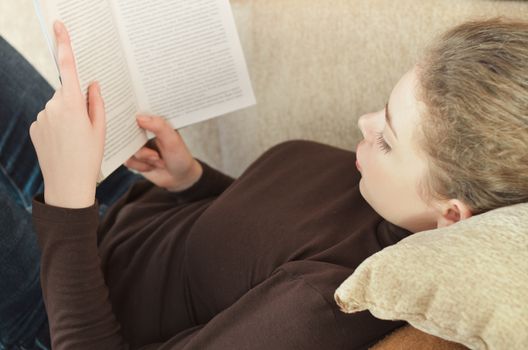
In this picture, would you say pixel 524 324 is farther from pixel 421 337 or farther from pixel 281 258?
pixel 281 258

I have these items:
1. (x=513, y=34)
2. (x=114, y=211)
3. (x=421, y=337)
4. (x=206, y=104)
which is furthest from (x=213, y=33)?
(x=421, y=337)

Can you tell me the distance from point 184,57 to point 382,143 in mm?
381

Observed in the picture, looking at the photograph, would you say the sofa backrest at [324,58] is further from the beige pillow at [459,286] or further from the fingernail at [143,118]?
the beige pillow at [459,286]

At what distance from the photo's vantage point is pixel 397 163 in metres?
0.78

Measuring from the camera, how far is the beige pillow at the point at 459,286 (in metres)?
0.56

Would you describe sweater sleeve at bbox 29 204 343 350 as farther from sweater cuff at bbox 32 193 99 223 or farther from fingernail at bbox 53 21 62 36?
fingernail at bbox 53 21 62 36

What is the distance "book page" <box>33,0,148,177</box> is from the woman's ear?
476 millimetres

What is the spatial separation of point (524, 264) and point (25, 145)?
2.72 ft

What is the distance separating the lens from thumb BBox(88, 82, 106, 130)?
800 millimetres

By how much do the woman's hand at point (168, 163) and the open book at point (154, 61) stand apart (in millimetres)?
27

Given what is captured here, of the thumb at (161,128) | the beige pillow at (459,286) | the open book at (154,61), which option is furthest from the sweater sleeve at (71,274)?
the beige pillow at (459,286)

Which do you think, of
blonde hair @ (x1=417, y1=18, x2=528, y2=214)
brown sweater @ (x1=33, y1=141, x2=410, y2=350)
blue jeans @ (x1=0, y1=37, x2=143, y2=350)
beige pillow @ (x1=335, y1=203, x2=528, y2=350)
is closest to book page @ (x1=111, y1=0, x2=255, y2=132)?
brown sweater @ (x1=33, y1=141, x2=410, y2=350)

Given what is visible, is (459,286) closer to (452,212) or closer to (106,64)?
(452,212)

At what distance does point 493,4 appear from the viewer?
0.96 meters
